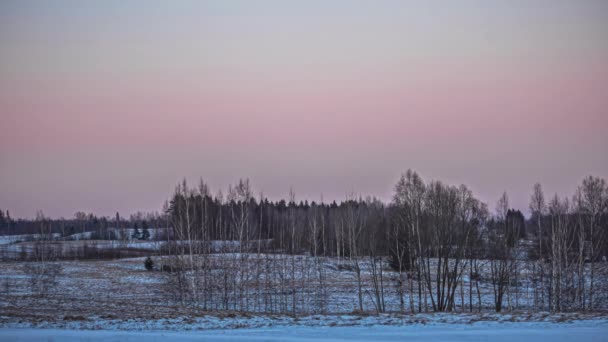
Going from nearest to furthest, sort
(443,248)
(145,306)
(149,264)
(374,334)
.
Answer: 1. (374,334)
2. (145,306)
3. (443,248)
4. (149,264)

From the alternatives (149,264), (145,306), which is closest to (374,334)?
(145,306)

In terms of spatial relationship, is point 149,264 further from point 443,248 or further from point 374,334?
point 374,334

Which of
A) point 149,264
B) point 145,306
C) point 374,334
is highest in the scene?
point 374,334

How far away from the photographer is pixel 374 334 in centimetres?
1803

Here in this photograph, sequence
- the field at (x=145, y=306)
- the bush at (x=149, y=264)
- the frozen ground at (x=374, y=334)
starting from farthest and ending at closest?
the bush at (x=149, y=264) < the field at (x=145, y=306) < the frozen ground at (x=374, y=334)

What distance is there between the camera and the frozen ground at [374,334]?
16609 mm

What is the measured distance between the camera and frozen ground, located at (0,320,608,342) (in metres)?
16.6

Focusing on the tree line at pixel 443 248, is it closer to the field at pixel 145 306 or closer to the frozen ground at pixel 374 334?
the field at pixel 145 306

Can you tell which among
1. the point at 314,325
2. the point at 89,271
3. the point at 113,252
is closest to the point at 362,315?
the point at 314,325

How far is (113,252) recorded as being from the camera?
91.3m

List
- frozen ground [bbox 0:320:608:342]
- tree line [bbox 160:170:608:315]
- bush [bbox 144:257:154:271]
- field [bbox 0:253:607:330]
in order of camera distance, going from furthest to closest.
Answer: bush [bbox 144:257:154:271]
tree line [bbox 160:170:608:315]
field [bbox 0:253:607:330]
frozen ground [bbox 0:320:608:342]

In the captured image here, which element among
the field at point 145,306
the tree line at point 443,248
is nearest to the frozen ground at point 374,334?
the field at point 145,306

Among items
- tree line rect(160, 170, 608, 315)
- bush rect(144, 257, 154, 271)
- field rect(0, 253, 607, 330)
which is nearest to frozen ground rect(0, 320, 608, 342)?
field rect(0, 253, 607, 330)

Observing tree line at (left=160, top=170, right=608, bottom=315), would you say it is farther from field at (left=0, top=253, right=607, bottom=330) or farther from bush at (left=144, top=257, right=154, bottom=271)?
bush at (left=144, top=257, right=154, bottom=271)
